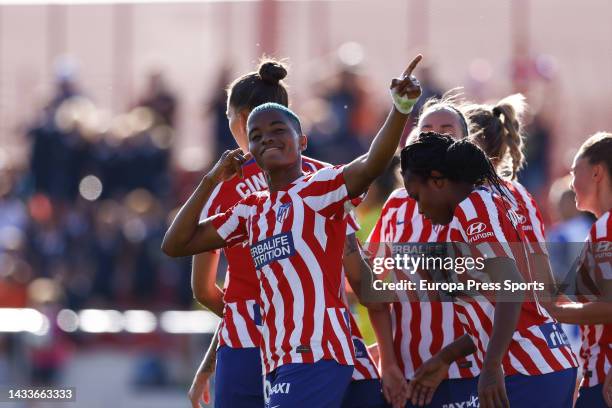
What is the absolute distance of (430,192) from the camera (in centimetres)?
442

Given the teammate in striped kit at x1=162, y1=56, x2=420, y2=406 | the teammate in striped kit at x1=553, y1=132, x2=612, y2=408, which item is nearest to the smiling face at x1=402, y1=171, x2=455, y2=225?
the teammate in striped kit at x1=162, y1=56, x2=420, y2=406

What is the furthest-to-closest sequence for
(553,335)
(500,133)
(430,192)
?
(500,133) → (553,335) → (430,192)

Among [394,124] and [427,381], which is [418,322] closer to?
[427,381]

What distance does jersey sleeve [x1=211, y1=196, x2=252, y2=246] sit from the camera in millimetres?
4562

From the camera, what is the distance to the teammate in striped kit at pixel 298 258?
424 cm

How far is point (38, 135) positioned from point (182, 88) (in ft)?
6.32

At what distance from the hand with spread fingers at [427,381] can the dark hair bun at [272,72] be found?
137 cm

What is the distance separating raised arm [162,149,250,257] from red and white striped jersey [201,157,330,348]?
29 cm

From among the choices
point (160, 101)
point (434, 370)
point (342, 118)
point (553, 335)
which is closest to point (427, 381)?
point (434, 370)

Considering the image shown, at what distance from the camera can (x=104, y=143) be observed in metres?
13.2

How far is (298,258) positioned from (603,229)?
5.09ft

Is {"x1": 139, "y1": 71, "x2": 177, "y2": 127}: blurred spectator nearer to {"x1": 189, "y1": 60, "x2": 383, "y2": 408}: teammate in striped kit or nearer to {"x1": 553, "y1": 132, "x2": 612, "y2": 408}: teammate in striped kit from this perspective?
{"x1": 189, "y1": 60, "x2": 383, "y2": 408}: teammate in striped kit

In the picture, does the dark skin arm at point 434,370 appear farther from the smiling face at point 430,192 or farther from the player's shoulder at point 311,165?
the player's shoulder at point 311,165

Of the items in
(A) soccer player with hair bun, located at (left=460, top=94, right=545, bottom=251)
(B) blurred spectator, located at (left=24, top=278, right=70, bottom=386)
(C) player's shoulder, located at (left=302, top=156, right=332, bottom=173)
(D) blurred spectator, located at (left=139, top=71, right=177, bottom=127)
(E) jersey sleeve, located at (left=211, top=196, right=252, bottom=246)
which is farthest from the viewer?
(D) blurred spectator, located at (left=139, top=71, right=177, bottom=127)
